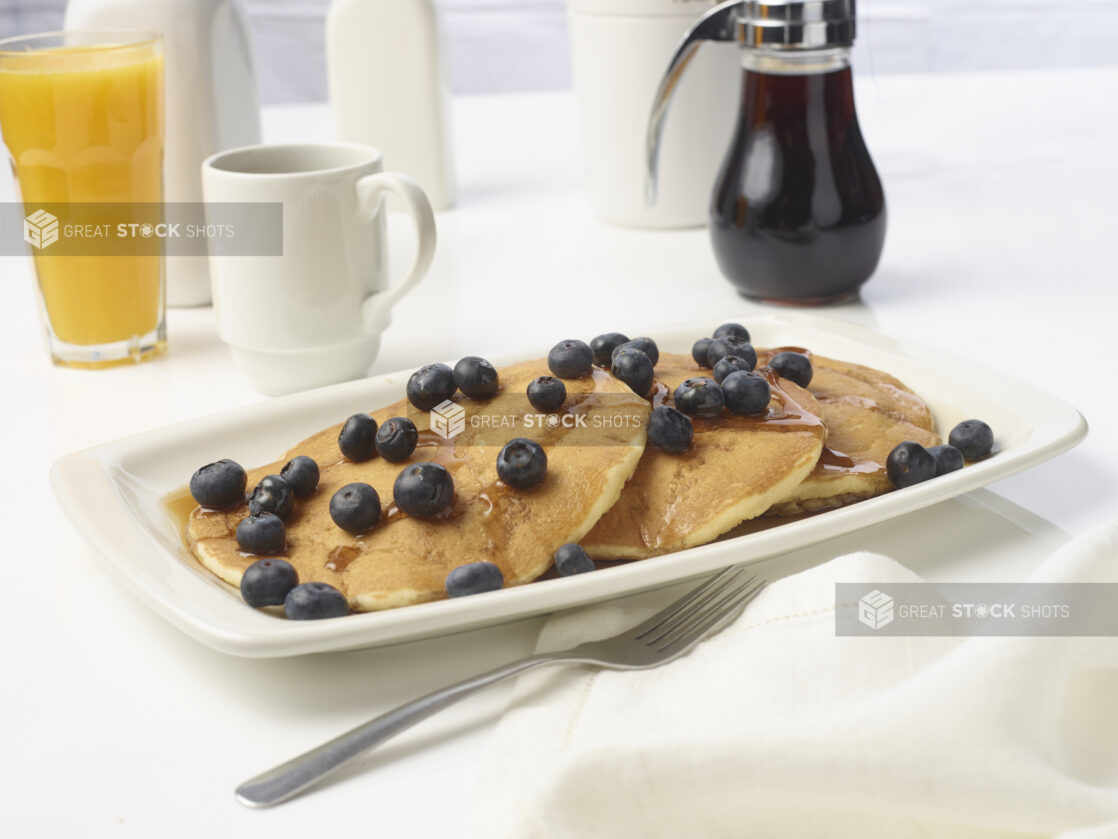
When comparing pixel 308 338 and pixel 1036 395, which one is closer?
pixel 1036 395

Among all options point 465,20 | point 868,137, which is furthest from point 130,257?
point 465,20

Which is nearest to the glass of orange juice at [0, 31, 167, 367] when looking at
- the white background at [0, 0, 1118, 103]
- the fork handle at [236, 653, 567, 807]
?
the fork handle at [236, 653, 567, 807]

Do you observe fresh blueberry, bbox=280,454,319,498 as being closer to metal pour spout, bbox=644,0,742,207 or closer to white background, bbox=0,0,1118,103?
metal pour spout, bbox=644,0,742,207

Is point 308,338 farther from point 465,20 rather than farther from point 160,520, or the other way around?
point 465,20

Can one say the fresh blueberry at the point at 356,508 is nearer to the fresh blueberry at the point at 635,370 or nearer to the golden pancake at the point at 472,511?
the golden pancake at the point at 472,511

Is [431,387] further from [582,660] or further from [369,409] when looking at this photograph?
[582,660]

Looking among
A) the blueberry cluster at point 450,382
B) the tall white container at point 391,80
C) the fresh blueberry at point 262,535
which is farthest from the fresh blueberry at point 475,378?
the tall white container at point 391,80

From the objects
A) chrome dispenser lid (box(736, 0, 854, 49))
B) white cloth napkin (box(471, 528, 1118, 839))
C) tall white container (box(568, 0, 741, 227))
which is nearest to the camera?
white cloth napkin (box(471, 528, 1118, 839))
